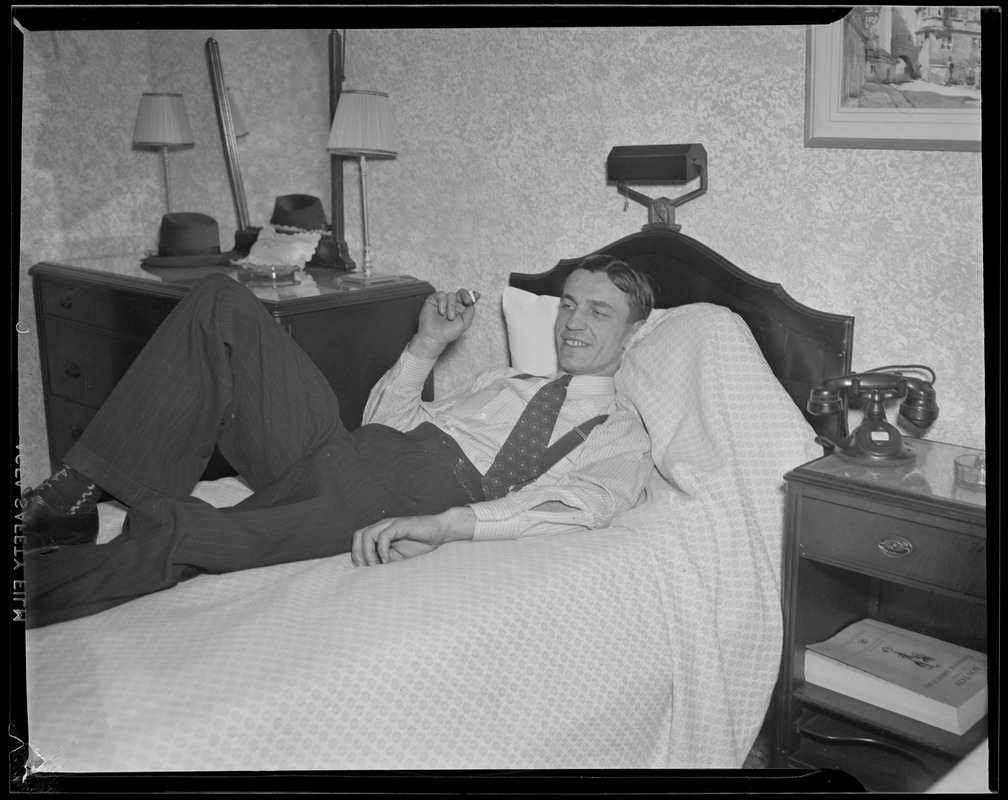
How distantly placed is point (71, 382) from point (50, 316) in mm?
171

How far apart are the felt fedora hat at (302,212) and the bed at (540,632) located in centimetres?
90

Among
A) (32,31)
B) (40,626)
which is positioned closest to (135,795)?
(40,626)

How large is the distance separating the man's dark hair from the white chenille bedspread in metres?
0.07

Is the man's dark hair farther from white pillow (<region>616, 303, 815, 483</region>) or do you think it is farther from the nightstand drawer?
the nightstand drawer

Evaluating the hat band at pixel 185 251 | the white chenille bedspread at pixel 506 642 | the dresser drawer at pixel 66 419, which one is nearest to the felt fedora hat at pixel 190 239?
the hat band at pixel 185 251

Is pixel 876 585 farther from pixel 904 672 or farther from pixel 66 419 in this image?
pixel 66 419

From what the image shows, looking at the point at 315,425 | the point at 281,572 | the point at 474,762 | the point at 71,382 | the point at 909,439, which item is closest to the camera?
the point at 474,762

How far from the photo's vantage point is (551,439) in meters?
1.66

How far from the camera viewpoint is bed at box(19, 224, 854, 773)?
3.44ft

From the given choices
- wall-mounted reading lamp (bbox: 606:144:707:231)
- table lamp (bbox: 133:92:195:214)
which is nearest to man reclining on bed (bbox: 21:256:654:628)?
wall-mounted reading lamp (bbox: 606:144:707:231)

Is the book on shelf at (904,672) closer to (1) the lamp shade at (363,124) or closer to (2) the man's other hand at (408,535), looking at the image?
(2) the man's other hand at (408,535)

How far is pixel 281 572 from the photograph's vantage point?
1330 mm

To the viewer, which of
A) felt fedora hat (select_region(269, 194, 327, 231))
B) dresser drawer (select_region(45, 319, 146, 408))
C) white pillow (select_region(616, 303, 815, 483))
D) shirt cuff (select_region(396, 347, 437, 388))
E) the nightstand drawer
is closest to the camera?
the nightstand drawer

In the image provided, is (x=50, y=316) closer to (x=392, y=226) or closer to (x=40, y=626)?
(x=392, y=226)
